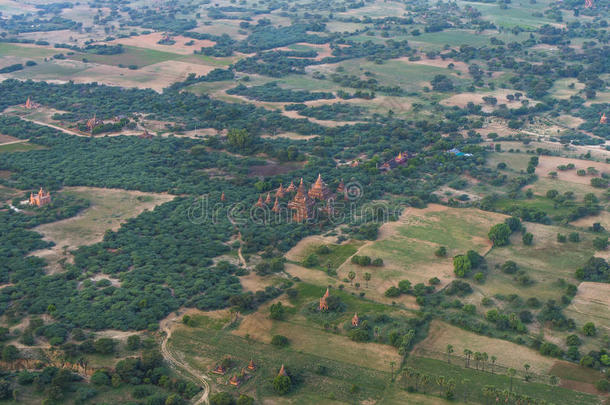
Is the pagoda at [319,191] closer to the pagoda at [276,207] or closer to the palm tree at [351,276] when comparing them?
the pagoda at [276,207]

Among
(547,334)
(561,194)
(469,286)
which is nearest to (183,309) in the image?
(469,286)

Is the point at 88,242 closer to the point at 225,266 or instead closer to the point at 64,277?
the point at 64,277

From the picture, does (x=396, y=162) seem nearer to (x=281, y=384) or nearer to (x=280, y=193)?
(x=280, y=193)

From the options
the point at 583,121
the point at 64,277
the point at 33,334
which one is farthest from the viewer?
the point at 583,121

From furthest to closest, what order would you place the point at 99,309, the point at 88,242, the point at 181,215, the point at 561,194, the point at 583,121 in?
the point at 583,121, the point at 561,194, the point at 181,215, the point at 88,242, the point at 99,309

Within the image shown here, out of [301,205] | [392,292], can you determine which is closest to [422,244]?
[392,292]

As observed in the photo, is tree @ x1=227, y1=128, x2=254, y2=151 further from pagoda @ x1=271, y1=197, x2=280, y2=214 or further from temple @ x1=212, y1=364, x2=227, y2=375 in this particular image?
temple @ x1=212, y1=364, x2=227, y2=375

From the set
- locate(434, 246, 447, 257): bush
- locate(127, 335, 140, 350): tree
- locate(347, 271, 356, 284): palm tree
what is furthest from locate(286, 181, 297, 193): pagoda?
locate(127, 335, 140, 350): tree
